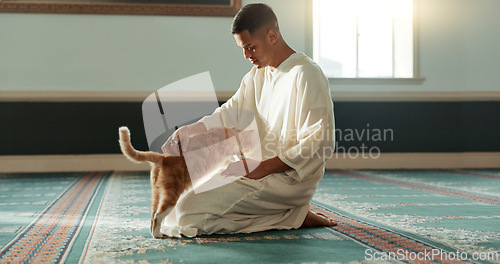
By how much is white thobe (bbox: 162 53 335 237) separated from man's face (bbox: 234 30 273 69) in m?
0.09

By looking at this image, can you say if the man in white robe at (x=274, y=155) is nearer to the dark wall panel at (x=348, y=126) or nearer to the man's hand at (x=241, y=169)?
the man's hand at (x=241, y=169)

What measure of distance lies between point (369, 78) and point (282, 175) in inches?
178

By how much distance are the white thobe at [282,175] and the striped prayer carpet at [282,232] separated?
0.30 feet

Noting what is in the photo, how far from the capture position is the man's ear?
261 cm

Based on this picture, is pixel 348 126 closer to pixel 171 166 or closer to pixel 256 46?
pixel 256 46

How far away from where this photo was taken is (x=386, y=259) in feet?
6.70

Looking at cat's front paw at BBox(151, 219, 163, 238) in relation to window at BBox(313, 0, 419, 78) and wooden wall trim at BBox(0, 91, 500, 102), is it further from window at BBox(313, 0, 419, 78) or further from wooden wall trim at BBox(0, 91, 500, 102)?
window at BBox(313, 0, 419, 78)

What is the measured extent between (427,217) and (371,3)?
436 centimetres

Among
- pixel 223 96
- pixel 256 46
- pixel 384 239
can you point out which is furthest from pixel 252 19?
pixel 223 96

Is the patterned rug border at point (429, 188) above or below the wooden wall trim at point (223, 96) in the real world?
below

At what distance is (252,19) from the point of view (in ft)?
8.38

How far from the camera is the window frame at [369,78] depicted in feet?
22.0

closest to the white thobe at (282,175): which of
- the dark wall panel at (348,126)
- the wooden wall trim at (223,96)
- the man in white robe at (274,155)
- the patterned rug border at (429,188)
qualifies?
the man in white robe at (274,155)

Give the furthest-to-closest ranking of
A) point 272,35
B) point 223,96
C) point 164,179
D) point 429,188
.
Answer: point 223,96
point 429,188
point 272,35
point 164,179
